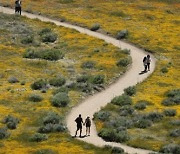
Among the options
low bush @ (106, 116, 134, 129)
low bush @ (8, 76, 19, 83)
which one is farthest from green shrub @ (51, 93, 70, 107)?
low bush @ (8, 76, 19, 83)

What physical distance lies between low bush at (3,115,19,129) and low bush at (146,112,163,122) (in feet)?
44.4

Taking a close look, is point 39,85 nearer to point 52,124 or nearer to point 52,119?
point 52,119

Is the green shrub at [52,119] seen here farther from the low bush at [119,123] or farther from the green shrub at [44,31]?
the green shrub at [44,31]

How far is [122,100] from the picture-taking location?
65.5 m

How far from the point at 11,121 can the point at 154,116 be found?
1469cm

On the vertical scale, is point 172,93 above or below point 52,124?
above

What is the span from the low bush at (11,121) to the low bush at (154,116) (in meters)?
13.5

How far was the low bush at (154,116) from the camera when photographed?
6016 cm

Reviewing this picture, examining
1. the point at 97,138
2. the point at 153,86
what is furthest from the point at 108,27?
the point at 97,138

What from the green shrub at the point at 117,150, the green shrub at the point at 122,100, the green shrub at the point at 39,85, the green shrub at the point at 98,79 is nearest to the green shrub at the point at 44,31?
the green shrub at the point at 98,79

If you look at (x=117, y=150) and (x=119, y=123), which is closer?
(x=117, y=150)

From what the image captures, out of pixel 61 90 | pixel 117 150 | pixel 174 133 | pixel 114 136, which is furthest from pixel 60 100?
pixel 117 150

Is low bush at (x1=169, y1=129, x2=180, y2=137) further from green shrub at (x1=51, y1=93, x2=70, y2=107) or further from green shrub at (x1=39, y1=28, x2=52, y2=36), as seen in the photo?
green shrub at (x1=39, y1=28, x2=52, y2=36)

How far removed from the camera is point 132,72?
78562mm
